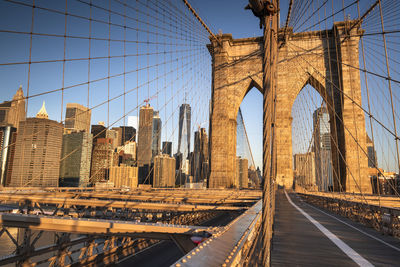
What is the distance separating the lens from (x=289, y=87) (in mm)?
25188

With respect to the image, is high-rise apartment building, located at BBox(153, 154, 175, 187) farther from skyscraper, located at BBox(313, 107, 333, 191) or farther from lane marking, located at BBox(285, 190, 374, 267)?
lane marking, located at BBox(285, 190, 374, 267)

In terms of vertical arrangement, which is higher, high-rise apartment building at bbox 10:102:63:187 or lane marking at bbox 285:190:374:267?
high-rise apartment building at bbox 10:102:63:187

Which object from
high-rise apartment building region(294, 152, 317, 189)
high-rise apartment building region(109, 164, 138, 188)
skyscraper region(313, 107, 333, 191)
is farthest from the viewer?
high-rise apartment building region(109, 164, 138, 188)

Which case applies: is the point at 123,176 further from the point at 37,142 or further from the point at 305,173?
the point at 37,142

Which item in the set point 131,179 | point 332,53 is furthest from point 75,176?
point 332,53

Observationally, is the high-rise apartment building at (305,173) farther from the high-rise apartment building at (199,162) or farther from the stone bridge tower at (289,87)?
the high-rise apartment building at (199,162)

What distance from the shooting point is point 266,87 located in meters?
2.05

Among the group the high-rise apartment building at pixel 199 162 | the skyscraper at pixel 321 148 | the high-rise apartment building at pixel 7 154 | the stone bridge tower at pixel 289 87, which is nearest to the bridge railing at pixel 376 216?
the skyscraper at pixel 321 148

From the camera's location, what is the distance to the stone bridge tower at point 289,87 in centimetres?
2236

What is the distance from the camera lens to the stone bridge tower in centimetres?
2236

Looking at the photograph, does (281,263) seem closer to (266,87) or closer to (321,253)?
(321,253)

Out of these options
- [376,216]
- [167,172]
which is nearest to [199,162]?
[167,172]

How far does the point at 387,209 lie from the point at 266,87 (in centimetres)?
602

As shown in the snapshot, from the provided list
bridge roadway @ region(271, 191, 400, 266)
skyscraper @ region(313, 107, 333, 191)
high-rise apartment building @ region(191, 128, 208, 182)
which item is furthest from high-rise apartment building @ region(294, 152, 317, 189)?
bridge roadway @ region(271, 191, 400, 266)
